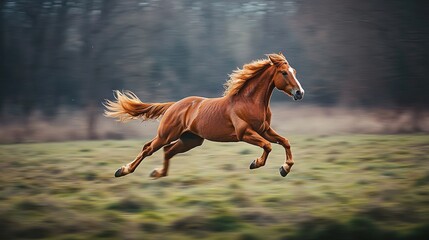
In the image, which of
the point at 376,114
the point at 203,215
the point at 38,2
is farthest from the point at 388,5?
the point at 203,215

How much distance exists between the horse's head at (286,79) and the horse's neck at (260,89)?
0.11 metres

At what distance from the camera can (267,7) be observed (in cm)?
1881

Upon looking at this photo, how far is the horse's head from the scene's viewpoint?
675 cm

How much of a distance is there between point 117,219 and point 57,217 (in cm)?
64

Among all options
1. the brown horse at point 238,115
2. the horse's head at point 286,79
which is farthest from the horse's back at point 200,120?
the horse's head at point 286,79

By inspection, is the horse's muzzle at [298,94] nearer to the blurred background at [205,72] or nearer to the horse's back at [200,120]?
the horse's back at [200,120]

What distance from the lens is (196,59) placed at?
736 inches

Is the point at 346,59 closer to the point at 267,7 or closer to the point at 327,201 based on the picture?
the point at 267,7

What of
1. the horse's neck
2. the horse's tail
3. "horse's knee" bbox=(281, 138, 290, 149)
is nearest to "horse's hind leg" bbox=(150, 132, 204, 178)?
the horse's tail

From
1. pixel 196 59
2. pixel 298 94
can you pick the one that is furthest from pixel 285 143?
pixel 196 59

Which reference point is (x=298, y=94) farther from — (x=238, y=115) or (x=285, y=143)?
(x=238, y=115)

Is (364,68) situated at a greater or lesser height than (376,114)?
greater

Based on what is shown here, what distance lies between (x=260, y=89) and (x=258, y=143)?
0.66 m

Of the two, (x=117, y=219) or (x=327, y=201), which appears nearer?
(x=117, y=219)
